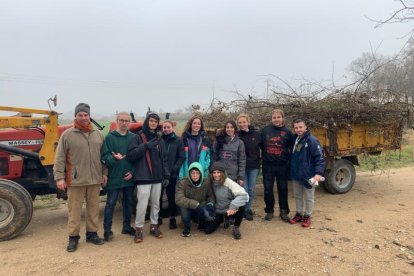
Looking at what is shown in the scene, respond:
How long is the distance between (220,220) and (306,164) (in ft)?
4.81

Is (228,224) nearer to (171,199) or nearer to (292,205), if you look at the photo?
(171,199)

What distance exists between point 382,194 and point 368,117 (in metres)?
1.60

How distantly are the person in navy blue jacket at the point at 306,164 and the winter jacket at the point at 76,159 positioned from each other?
9.22 ft

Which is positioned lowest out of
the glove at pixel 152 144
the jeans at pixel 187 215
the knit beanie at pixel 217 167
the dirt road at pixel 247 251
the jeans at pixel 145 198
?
the dirt road at pixel 247 251

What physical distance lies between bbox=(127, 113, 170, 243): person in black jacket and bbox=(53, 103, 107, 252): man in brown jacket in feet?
1.44

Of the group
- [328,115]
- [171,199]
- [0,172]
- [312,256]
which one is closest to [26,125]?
[0,172]

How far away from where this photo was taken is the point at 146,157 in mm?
4633

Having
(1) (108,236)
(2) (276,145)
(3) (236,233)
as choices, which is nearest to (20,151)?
(1) (108,236)

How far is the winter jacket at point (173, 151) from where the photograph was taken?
494 cm

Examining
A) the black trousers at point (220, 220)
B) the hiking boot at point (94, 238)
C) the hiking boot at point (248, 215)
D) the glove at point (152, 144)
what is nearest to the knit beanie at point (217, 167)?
the black trousers at point (220, 220)

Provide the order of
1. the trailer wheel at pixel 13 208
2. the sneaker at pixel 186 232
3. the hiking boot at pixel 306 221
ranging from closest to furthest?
the trailer wheel at pixel 13 208 → the sneaker at pixel 186 232 → the hiking boot at pixel 306 221

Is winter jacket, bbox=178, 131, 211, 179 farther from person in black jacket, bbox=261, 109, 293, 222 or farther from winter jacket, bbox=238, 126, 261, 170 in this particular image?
person in black jacket, bbox=261, 109, 293, 222

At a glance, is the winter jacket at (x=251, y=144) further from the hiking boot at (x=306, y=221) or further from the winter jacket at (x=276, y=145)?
the hiking boot at (x=306, y=221)

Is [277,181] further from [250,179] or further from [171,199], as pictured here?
[171,199]
